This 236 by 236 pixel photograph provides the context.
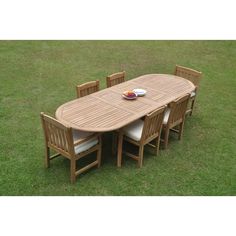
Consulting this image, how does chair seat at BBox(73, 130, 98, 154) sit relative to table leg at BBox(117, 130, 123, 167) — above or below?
above

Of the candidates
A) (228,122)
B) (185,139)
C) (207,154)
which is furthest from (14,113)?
(228,122)

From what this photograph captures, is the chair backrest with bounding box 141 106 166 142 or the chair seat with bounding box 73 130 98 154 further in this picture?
the chair backrest with bounding box 141 106 166 142

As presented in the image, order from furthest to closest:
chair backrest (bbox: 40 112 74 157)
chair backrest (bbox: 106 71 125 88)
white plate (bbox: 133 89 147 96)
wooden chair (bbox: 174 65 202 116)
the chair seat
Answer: wooden chair (bbox: 174 65 202 116) → chair backrest (bbox: 106 71 125 88) → white plate (bbox: 133 89 147 96) → the chair seat → chair backrest (bbox: 40 112 74 157)

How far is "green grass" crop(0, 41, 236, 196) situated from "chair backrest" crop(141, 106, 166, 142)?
0.57 metres

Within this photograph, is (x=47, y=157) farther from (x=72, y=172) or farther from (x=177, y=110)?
(x=177, y=110)

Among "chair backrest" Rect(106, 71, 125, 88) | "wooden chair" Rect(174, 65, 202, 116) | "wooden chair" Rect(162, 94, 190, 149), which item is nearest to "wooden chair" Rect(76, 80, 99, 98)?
"chair backrest" Rect(106, 71, 125, 88)

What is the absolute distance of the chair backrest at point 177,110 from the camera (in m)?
6.54

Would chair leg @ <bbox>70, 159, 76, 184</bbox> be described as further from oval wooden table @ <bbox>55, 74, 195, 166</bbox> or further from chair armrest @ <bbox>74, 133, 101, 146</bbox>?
oval wooden table @ <bbox>55, 74, 195, 166</bbox>

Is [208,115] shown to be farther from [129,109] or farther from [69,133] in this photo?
[69,133]

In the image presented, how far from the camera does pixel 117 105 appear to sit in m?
6.49

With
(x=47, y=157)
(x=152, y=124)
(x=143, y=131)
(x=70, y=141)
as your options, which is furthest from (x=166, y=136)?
(x=47, y=157)

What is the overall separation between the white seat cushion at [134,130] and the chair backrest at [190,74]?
2.39 metres

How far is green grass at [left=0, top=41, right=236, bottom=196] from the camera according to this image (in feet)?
19.5

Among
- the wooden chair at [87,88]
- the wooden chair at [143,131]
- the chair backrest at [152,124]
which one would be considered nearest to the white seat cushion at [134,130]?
the wooden chair at [143,131]
